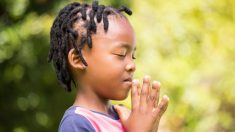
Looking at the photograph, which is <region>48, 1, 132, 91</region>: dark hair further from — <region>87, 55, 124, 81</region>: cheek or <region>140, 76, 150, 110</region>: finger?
<region>140, 76, 150, 110</region>: finger

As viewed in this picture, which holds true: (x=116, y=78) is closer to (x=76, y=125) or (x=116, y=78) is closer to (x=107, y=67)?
(x=107, y=67)

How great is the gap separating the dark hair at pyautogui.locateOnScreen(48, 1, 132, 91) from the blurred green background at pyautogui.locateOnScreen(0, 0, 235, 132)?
3720 mm

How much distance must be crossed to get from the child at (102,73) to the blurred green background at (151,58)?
379 centimetres

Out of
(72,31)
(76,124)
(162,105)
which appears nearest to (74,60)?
(72,31)

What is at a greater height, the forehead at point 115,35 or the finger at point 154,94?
the forehead at point 115,35

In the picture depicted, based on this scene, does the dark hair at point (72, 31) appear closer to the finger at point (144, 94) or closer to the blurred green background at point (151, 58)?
the finger at point (144, 94)

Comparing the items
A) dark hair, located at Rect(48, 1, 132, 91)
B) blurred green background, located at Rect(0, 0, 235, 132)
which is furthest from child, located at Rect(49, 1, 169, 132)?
blurred green background, located at Rect(0, 0, 235, 132)

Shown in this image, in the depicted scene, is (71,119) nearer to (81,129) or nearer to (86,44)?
(81,129)

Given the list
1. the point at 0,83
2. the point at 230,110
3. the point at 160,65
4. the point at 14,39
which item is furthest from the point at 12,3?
the point at 230,110

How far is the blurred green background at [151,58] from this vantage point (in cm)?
733

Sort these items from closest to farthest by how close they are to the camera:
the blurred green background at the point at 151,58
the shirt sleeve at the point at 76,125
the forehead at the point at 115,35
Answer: the shirt sleeve at the point at 76,125 → the forehead at the point at 115,35 → the blurred green background at the point at 151,58

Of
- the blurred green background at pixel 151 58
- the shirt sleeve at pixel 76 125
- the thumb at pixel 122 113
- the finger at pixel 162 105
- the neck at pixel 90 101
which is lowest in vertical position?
the blurred green background at pixel 151 58

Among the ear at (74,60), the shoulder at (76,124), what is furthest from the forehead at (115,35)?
the shoulder at (76,124)

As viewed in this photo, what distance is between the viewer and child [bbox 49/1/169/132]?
3090 mm
